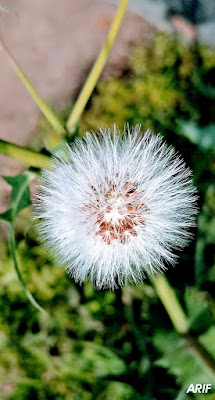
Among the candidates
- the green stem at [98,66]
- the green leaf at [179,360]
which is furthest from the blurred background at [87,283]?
the green stem at [98,66]

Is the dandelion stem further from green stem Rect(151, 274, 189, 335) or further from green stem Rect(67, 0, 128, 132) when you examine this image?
green stem Rect(67, 0, 128, 132)

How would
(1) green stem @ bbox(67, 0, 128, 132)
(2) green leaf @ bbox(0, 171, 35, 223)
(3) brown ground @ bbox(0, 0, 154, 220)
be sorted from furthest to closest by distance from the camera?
1. (3) brown ground @ bbox(0, 0, 154, 220)
2. (2) green leaf @ bbox(0, 171, 35, 223)
3. (1) green stem @ bbox(67, 0, 128, 132)

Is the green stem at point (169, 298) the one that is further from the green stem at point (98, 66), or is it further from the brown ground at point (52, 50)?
the brown ground at point (52, 50)

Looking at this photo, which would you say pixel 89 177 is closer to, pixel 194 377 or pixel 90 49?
pixel 194 377

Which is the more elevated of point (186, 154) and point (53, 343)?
point (186, 154)

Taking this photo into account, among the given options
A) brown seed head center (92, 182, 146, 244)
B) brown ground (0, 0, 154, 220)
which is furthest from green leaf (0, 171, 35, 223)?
brown ground (0, 0, 154, 220)

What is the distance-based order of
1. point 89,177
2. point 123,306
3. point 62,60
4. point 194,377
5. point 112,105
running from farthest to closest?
point 62,60 → point 112,105 → point 123,306 → point 194,377 → point 89,177

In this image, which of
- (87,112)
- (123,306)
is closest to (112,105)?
(87,112)
